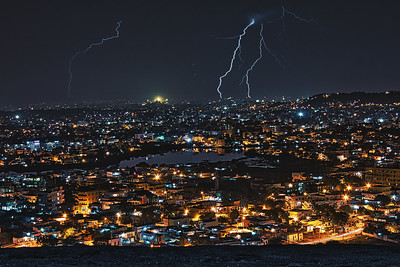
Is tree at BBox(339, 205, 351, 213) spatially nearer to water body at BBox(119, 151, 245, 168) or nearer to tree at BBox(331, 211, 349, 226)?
tree at BBox(331, 211, 349, 226)

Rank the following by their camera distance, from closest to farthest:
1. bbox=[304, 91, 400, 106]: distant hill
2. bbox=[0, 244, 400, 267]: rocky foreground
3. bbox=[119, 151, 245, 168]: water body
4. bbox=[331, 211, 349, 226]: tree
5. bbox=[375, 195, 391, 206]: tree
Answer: bbox=[0, 244, 400, 267]: rocky foreground
bbox=[331, 211, 349, 226]: tree
bbox=[375, 195, 391, 206]: tree
bbox=[119, 151, 245, 168]: water body
bbox=[304, 91, 400, 106]: distant hill

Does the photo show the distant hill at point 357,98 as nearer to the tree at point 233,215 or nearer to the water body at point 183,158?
the water body at point 183,158

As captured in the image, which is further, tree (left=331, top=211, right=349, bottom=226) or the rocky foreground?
tree (left=331, top=211, right=349, bottom=226)

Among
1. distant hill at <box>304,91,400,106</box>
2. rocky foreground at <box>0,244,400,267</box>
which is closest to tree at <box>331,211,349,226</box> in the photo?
rocky foreground at <box>0,244,400,267</box>

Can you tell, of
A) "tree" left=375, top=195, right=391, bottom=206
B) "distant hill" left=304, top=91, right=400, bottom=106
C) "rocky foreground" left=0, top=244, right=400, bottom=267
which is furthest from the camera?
"distant hill" left=304, top=91, right=400, bottom=106

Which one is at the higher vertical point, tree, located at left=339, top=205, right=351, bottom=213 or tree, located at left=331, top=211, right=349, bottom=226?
tree, located at left=339, top=205, right=351, bottom=213

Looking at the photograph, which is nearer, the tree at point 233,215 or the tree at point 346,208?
the tree at point 233,215

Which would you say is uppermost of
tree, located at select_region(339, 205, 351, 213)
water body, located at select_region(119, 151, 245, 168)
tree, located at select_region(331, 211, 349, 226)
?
water body, located at select_region(119, 151, 245, 168)

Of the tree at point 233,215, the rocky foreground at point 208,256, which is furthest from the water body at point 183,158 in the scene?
the rocky foreground at point 208,256
